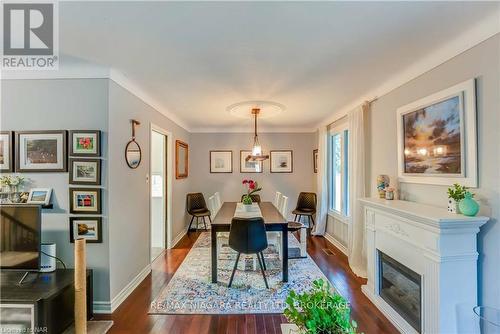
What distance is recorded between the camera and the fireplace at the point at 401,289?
6.92 ft

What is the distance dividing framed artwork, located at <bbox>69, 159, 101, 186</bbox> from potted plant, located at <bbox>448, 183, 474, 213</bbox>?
10.1 ft

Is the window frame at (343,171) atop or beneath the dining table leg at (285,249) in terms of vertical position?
atop

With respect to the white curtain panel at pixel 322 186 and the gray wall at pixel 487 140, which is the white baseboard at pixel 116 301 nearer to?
the gray wall at pixel 487 140

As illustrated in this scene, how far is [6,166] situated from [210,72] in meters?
2.21

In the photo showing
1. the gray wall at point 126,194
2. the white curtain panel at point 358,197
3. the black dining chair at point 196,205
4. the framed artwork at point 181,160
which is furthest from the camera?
the black dining chair at point 196,205

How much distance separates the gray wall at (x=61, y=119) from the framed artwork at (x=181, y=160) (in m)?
2.32

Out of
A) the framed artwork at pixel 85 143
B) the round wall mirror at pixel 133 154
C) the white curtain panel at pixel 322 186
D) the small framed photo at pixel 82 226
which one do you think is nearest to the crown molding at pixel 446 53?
the white curtain panel at pixel 322 186

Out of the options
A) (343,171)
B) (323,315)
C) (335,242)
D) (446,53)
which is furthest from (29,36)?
(335,242)

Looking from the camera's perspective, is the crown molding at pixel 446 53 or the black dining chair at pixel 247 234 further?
the black dining chair at pixel 247 234

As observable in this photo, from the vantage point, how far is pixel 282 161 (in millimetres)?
6148

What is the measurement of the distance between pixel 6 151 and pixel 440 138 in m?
4.04

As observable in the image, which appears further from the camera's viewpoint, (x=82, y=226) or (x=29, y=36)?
(x=82, y=226)

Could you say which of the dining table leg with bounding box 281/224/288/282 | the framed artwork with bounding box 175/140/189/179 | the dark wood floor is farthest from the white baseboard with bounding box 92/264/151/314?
the framed artwork with bounding box 175/140/189/179

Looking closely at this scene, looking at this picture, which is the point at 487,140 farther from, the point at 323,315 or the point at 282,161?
the point at 282,161
